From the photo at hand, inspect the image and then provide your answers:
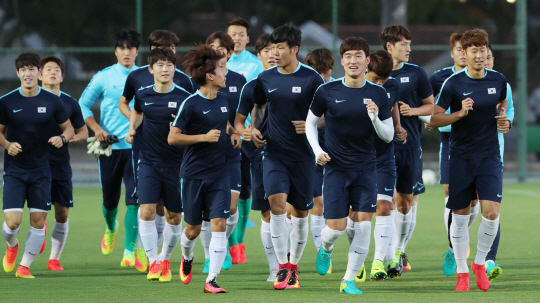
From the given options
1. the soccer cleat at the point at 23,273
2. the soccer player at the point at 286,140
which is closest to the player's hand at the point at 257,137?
the soccer player at the point at 286,140

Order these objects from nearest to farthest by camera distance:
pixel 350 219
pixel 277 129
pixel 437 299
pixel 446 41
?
pixel 437 299 < pixel 277 129 < pixel 350 219 < pixel 446 41

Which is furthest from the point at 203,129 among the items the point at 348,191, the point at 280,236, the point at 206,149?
the point at 348,191

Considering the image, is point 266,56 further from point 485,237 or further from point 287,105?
point 485,237

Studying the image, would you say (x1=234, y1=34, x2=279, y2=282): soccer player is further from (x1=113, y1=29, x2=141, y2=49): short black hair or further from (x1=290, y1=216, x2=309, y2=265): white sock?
(x1=113, y1=29, x2=141, y2=49): short black hair

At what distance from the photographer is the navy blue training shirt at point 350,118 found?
22.9 ft

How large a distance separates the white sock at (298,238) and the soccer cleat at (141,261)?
171 cm

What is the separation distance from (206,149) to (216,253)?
0.88 metres

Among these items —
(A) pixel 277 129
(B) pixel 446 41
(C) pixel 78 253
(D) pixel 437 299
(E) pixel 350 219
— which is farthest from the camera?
(B) pixel 446 41

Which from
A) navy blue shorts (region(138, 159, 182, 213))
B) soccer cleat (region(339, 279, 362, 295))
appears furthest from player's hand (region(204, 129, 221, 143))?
soccer cleat (region(339, 279, 362, 295))

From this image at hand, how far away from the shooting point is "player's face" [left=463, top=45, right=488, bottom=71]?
23.3 feet

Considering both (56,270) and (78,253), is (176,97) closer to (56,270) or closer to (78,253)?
(56,270)

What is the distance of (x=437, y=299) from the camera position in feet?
21.6

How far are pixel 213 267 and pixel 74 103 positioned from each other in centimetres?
272

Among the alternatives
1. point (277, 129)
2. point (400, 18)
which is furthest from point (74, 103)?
point (400, 18)
